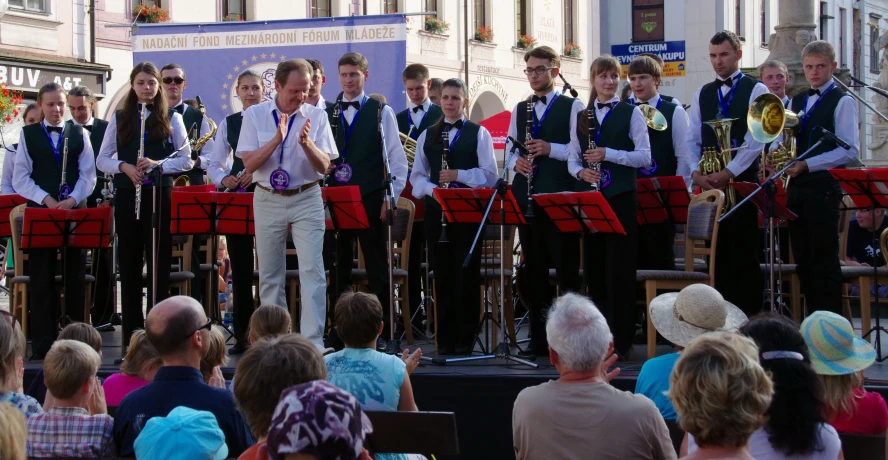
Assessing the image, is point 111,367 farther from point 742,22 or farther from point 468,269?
point 742,22

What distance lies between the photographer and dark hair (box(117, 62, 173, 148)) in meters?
7.83

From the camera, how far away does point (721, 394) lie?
305cm

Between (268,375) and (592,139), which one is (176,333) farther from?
(592,139)

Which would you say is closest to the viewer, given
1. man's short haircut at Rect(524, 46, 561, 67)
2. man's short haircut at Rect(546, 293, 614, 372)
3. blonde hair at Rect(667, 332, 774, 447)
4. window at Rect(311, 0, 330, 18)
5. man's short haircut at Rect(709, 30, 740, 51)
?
blonde hair at Rect(667, 332, 774, 447)

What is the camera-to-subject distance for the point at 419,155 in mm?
8125

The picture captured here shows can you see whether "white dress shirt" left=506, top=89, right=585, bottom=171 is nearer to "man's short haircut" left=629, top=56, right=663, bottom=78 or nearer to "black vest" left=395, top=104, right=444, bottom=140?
"man's short haircut" left=629, top=56, right=663, bottom=78

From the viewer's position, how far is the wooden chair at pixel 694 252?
716 cm

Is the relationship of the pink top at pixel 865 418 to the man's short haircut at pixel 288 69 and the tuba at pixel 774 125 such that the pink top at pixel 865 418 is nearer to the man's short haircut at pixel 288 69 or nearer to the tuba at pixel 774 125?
the tuba at pixel 774 125

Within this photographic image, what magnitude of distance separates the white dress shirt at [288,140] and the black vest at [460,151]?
3.03 feet

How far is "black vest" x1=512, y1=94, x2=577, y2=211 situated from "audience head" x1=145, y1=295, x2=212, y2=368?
3.72m

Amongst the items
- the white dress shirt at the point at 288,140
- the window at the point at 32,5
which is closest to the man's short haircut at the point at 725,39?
the white dress shirt at the point at 288,140

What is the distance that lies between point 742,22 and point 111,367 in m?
32.6

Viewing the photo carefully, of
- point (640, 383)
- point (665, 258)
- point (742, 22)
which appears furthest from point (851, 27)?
point (640, 383)


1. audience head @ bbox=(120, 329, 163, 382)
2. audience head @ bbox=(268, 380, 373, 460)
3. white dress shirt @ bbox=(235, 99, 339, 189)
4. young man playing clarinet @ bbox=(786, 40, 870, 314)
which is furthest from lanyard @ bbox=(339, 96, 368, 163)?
audience head @ bbox=(268, 380, 373, 460)
